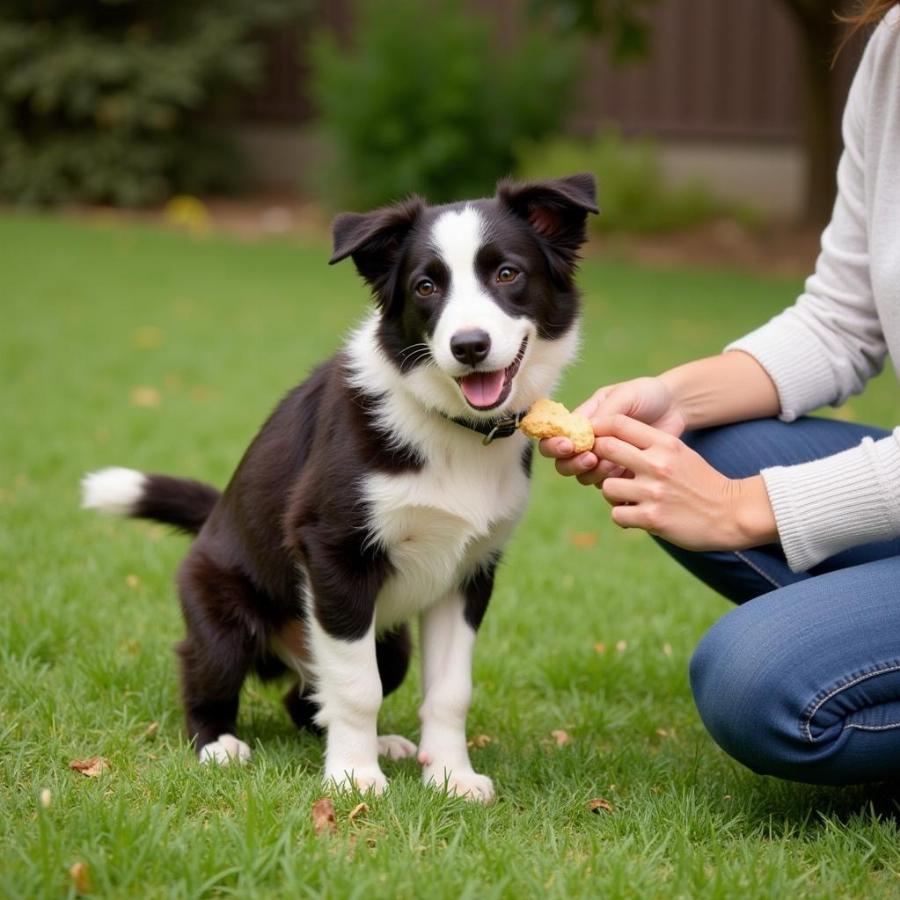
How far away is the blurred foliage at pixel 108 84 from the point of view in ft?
47.0

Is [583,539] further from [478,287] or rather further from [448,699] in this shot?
[478,287]

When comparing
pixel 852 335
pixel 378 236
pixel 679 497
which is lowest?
pixel 679 497

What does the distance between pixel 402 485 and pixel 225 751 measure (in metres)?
0.73

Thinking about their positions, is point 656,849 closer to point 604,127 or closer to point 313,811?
point 313,811

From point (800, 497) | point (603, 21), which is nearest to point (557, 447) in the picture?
point (800, 497)

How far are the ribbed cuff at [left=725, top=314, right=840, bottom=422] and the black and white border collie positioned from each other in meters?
0.49

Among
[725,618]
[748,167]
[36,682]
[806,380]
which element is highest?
[806,380]

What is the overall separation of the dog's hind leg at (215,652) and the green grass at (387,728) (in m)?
0.09

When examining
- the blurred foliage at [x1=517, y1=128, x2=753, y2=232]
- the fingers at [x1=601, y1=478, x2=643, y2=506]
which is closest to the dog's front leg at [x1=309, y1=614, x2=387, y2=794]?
the fingers at [x1=601, y1=478, x2=643, y2=506]

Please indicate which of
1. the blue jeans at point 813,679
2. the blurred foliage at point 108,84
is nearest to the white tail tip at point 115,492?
the blue jeans at point 813,679

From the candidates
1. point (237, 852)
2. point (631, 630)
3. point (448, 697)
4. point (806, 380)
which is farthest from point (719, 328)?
point (237, 852)

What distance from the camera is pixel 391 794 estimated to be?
2.43m

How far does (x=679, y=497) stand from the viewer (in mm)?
2398

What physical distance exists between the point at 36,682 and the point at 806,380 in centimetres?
197
